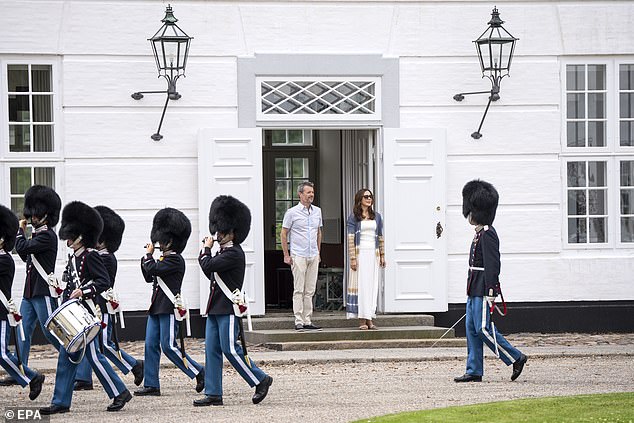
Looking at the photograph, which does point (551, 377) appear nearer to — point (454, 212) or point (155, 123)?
point (454, 212)

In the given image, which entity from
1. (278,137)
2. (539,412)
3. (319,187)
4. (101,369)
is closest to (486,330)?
(539,412)

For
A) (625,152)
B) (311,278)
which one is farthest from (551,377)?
(625,152)

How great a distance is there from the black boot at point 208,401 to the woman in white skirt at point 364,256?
4.50 metres

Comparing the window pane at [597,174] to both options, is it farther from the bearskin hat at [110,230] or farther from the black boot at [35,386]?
the black boot at [35,386]

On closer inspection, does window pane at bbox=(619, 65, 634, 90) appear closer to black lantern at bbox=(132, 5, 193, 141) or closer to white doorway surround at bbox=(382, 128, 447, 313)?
white doorway surround at bbox=(382, 128, 447, 313)

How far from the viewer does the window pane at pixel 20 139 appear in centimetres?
1455

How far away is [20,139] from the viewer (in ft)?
47.8

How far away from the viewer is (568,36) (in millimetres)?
15289

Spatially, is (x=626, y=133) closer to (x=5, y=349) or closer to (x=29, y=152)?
(x=29, y=152)

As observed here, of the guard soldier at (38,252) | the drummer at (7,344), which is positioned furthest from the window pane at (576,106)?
the drummer at (7,344)

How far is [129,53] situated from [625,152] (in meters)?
5.93

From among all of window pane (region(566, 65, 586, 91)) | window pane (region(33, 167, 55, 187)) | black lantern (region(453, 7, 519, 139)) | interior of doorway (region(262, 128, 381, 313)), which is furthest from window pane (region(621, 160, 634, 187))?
window pane (region(33, 167, 55, 187))

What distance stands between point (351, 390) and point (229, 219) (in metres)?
1.81

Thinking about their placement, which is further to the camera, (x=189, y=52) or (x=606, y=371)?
(x=189, y=52)
